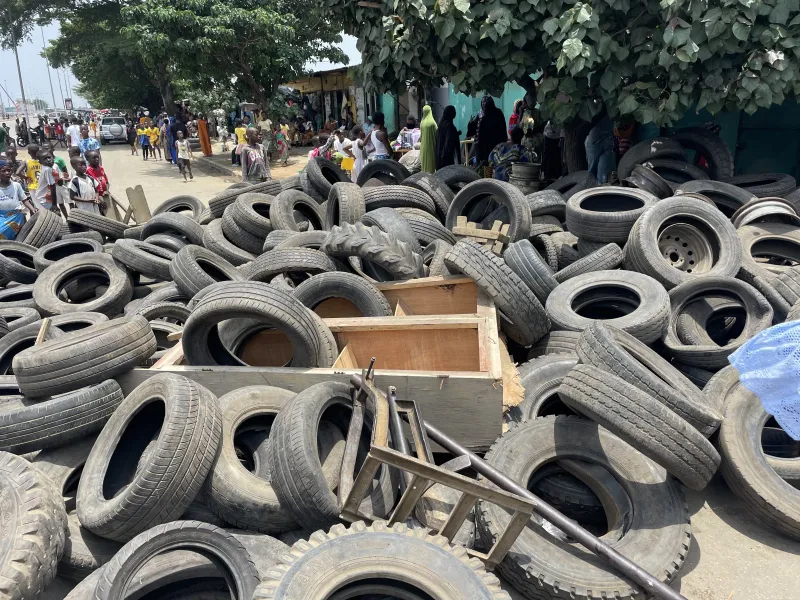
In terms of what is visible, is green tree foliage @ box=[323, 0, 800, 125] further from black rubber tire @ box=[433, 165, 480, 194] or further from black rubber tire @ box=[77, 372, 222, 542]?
black rubber tire @ box=[77, 372, 222, 542]

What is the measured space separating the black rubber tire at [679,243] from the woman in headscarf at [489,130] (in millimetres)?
6984

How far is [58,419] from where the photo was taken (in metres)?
3.64

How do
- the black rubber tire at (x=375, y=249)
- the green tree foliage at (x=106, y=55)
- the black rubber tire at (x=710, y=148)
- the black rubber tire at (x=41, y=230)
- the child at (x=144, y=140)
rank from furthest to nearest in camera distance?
the green tree foliage at (x=106, y=55) → the child at (x=144, y=140) → the black rubber tire at (x=41, y=230) → the black rubber tire at (x=710, y=148) → the black rubber tire at (x=375, y=249)

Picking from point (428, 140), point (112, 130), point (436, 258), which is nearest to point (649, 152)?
point (436, 258)

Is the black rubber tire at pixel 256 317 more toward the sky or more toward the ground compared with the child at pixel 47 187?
more toward the ground

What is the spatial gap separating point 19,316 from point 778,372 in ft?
23.5

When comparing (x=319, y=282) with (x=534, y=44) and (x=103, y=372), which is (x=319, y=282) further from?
(x=534, y=44)

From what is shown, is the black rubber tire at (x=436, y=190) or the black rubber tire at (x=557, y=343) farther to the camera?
the black rubber tire at (x=436, y=190)

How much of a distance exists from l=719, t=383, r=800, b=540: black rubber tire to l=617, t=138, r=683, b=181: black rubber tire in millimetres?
4819

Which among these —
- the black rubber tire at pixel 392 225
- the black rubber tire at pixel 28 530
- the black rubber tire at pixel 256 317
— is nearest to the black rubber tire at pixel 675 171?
the black rubber tire at pixel 392 225

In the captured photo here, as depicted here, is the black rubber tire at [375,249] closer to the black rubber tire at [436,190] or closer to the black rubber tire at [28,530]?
the black rubber tire at [436,190]

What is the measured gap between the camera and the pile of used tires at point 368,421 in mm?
2811

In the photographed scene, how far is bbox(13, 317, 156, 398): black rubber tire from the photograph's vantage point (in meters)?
3.77

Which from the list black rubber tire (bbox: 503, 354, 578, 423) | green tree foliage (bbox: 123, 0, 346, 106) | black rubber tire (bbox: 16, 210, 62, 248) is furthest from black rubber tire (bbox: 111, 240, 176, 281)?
green tree foliage (bbox: 123, 0, 346, 106)
